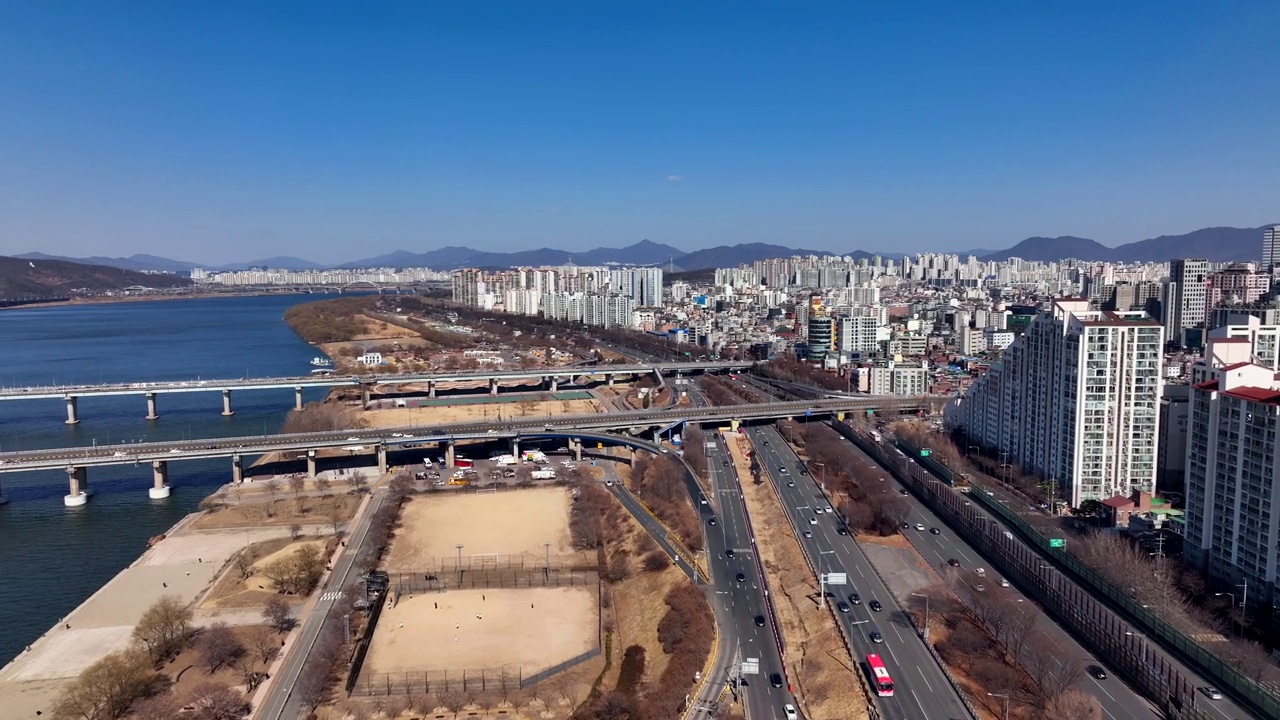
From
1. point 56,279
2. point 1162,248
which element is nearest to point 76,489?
point 56,279

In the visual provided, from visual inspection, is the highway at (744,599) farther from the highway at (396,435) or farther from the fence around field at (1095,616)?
the highway at (396,435)

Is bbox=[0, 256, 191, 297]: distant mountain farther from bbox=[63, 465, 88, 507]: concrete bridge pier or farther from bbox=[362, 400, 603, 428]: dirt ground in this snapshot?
bbox=[63, 465, 88, 507]: concrete bridge pier

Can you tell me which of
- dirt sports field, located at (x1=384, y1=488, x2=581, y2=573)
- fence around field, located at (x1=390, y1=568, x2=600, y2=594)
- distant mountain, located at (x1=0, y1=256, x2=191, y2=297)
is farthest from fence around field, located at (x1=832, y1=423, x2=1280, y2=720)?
distant mountain, located at (x1=0, y1=256, x2=191, y2=297)

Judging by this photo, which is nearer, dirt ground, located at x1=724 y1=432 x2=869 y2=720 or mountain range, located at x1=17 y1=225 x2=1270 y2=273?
dirt ground, located at x1=724 y1=432 x2=869 y2=720

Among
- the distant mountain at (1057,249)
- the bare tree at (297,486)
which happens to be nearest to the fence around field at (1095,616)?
the bare tree at (297,486)

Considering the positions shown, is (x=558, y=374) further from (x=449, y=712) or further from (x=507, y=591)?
(x=449, y=712)

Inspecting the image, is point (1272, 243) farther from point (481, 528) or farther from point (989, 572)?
point (481, 528)
